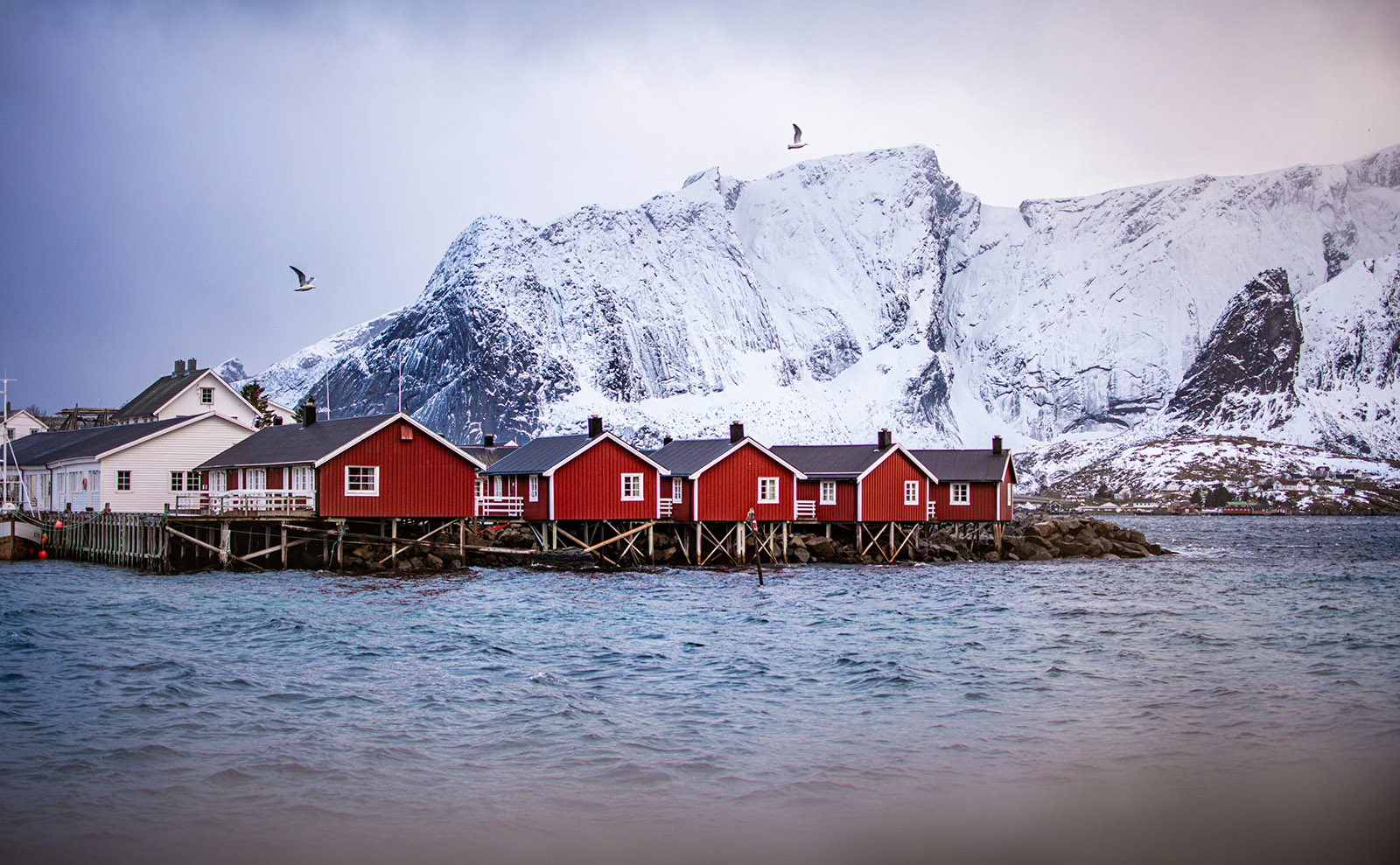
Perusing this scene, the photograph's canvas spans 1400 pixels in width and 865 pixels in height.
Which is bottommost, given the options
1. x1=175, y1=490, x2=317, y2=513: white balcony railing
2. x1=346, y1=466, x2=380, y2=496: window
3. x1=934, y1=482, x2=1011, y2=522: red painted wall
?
x1=934, y1=482, x2=1011, y2=522: red painted wall

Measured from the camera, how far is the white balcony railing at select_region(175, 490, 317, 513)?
49.1 m

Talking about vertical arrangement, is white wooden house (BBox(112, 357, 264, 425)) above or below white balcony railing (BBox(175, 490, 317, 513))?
above

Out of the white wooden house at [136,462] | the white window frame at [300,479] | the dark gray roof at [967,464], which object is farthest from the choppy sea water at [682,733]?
the dark gray roof at [967,464]

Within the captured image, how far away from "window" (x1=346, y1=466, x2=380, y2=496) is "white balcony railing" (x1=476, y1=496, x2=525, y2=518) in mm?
8645

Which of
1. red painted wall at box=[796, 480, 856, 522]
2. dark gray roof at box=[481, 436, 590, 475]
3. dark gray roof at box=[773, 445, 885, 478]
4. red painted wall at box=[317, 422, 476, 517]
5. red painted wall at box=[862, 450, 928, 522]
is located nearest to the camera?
red painted wall at box=[317, 422, 476, 517]

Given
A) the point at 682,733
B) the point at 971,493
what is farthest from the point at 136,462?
the point at 682,733

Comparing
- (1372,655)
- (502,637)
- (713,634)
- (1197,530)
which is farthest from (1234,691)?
(1197,530)

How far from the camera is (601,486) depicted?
186 feet

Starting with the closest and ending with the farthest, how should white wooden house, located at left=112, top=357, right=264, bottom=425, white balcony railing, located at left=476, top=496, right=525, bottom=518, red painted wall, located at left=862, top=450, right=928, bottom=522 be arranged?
white balcony railing, located at left=476, top=496, right=525, bottom=518, red painted wall, located at left=862, top=450, right=928, bottom=522, white wooden house, located at left=112, top=357, right=264, bottom=425

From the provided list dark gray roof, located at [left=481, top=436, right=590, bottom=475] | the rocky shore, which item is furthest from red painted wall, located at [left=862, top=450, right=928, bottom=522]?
dark gray roof, located at [left=481, top=436, right=590, bottom=475]

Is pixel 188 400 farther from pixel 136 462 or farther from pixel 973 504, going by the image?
pixel 973 504

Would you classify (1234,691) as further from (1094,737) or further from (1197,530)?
(1197,530)

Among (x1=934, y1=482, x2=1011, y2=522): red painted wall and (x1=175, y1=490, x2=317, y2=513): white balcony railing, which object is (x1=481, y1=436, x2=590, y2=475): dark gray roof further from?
(x1=934, y1=482, x2=1011, y2=522): red painted wall

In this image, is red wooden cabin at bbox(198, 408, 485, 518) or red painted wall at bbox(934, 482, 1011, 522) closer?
red wooden cabin at bbox(198, 408, 485, 518)
